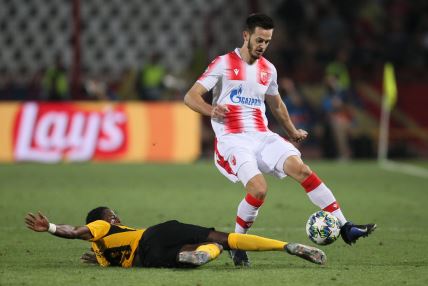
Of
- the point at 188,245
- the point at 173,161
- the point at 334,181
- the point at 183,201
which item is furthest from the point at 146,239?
the point at 173,161

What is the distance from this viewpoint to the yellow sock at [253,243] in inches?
307

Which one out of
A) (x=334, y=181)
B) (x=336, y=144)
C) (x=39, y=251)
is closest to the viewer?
(x=39, y=251)

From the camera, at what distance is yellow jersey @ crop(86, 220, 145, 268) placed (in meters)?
7.86

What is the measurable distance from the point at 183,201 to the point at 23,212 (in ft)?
7.49

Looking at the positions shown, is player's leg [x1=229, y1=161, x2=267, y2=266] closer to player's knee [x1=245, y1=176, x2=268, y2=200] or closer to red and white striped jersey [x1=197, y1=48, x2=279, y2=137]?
player's knee [x1=245, y1=176, x2=268, y2=200]

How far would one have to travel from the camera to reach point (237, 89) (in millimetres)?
8859

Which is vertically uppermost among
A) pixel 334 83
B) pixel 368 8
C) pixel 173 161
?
pixel 368 8

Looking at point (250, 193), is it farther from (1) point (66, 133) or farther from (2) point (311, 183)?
(1) point (66, 133)

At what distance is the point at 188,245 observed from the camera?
7.82 meters

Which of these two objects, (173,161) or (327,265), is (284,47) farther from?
(327,265)

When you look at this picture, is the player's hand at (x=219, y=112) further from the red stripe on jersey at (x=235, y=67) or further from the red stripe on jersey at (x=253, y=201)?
the red stripe on jersey at (x=253, y=201)

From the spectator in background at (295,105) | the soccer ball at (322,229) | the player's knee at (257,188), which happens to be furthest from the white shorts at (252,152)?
the spectator in background at (295,105)

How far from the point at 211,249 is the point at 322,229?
3.53 ft

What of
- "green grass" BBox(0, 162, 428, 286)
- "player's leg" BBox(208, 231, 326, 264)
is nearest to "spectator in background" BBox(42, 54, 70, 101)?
"green grass" BBox(0, 162, 428, 286)
